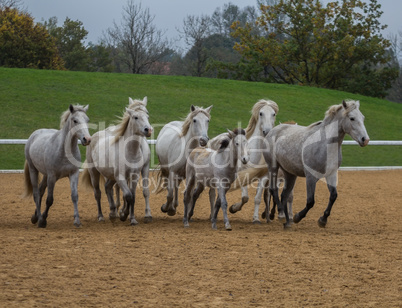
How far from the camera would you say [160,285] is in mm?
5195

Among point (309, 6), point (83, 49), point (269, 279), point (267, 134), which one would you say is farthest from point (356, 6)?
point (269, 279)

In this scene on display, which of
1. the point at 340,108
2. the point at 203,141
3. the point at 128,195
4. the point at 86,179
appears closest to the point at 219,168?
the point at 203,141

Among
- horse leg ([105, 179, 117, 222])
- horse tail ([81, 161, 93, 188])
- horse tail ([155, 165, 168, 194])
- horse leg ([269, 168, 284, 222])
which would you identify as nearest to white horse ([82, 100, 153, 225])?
horse leg ([105, 179, 117, 222])

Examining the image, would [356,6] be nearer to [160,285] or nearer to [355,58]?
[355,58]

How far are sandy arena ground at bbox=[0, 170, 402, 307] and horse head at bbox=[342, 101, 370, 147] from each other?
1341 millimetres

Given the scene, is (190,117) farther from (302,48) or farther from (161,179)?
(302,48)

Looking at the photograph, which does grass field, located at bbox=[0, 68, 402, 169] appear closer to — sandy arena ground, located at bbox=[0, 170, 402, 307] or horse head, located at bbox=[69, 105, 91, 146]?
horse head, located at bbox=[69, 105, 91, 146]

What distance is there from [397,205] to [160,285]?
7.84m

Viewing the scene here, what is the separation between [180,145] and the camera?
31.4ft

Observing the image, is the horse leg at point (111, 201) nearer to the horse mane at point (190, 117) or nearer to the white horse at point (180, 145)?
the white horse at point (180, 145)

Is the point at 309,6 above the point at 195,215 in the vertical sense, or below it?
above

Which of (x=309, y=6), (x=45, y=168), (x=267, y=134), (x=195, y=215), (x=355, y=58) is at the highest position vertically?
(x=309, y=6)

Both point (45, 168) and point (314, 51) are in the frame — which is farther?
point (314, 51)

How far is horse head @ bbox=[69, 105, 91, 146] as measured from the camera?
8.41 metres
